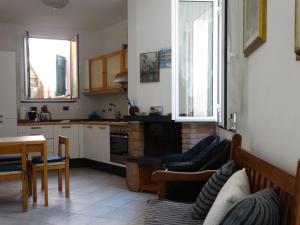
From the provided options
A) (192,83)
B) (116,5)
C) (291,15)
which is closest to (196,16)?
(192,83)

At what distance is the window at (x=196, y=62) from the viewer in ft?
12.8

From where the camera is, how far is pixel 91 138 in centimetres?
608

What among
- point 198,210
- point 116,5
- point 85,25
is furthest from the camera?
point 85,25

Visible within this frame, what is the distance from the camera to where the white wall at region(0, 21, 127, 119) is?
6238 millimetres

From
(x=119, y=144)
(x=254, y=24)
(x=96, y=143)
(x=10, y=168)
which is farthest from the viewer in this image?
(x=96, y=143)

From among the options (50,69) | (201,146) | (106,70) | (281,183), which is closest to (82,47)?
(50,69)

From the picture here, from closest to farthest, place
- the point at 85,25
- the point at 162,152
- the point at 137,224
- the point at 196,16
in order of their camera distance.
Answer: the point at 137,224 < the point at 196,16 < the point at 162,152 < the point at 85,25

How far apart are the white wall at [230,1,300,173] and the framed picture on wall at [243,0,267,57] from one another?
0.13 ft

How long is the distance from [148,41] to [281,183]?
362 centimetres

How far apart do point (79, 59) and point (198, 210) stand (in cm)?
538

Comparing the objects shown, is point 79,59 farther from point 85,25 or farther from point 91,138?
point 91,138

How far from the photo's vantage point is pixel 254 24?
1.85 metres

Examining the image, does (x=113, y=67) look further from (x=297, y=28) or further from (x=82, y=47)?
(x=297, y=28)

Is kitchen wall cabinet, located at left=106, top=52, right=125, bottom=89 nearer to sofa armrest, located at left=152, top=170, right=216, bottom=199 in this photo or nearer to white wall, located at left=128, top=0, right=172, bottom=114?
white wall, located at left=128, top=0, right=172, bottom=114
